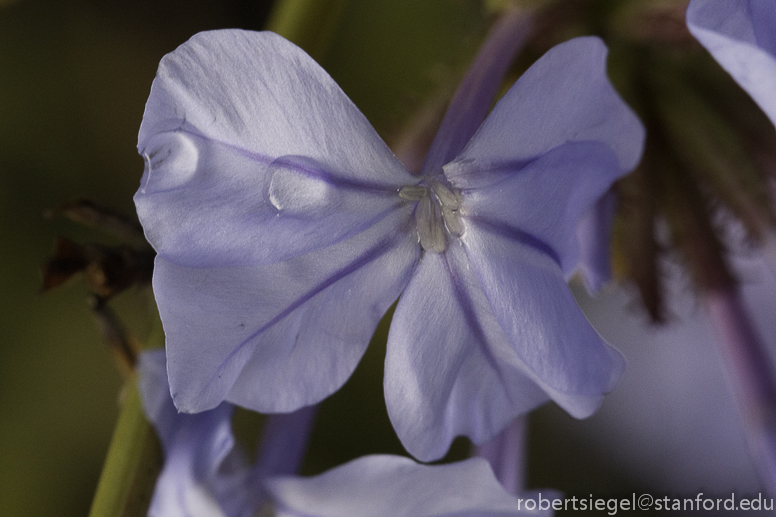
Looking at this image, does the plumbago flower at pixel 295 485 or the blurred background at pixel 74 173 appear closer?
the plumbago flower at pixel 295 485

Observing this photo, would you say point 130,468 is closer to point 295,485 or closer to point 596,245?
point 295,485

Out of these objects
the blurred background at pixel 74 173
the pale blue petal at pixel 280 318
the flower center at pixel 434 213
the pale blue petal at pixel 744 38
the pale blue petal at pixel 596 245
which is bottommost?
the blurred background at pixel 74 173

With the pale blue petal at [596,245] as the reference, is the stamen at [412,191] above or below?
above

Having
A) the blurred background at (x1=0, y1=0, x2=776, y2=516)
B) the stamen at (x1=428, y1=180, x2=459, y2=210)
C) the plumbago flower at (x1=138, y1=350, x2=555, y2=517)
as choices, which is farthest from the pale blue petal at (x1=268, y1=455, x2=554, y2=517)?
the blurred background at (x1=0, y1=0, x2=776, y2=516)

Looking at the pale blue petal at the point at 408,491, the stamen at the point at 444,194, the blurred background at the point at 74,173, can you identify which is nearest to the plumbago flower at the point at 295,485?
the pale blue petal at the point at 408,491

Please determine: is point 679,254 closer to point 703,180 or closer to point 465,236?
point 703,180

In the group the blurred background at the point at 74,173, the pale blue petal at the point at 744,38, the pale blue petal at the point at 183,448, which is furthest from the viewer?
the blurred background at the point at 74,173

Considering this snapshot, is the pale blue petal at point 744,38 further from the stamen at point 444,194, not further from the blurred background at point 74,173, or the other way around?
the blurred background at point 74,173
